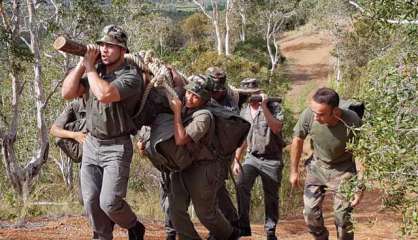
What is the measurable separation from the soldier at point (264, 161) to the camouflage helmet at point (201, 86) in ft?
4.95

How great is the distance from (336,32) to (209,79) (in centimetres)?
2924

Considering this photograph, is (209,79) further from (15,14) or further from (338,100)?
Answer: (15,14)

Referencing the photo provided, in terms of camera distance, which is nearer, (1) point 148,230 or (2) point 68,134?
(2) point 68,134

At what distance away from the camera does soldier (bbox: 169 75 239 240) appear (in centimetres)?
499

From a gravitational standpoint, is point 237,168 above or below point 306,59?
above

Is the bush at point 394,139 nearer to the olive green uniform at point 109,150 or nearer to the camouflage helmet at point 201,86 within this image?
the camouflage helmet at point 201,86

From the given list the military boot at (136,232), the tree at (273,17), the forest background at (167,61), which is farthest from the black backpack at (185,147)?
the tree at (273,17)

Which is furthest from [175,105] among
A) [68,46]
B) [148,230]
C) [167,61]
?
[167,61]

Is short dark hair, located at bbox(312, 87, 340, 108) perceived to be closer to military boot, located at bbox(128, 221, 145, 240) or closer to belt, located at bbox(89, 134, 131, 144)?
belt, located at bbox(89, 134, 131, 144)

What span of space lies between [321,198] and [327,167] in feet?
1.03

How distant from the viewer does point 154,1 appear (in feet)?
123

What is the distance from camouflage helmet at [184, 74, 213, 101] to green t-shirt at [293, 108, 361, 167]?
91cm

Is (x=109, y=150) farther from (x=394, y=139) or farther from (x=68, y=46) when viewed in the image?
(x=394, y=139)

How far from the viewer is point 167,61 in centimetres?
1595
